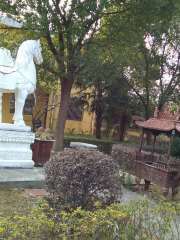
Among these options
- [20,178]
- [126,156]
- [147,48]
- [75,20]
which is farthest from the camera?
[147,48]

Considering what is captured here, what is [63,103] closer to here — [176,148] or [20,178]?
[176,148]

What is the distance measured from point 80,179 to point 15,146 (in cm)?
378

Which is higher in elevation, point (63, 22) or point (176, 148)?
point (63, 22)

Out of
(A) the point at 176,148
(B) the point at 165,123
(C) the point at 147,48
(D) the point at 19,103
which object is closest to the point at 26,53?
(D) the point at 19,103

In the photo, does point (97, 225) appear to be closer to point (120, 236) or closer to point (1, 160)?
point (120, 236)

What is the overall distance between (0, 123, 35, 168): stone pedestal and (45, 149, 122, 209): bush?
10.3 ft

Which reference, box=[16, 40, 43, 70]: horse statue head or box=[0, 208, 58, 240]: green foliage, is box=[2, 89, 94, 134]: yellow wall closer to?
box=[16, 40, 43, 70]: horse statue head

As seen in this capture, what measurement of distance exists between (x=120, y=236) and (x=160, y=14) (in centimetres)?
958

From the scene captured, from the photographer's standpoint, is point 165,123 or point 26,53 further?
point 165,123

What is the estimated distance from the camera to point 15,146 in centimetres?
684

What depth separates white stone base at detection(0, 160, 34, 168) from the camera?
652 centimetres

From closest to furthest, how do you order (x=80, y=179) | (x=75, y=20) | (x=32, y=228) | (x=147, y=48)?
(x=32, y=228), (x=80, y=179), (x=75, y=20), (x=147, y=48)

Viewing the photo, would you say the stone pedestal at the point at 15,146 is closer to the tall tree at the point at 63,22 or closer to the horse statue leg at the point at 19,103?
the horse statue leg at the point at 19,103

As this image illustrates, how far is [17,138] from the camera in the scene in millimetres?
6801
